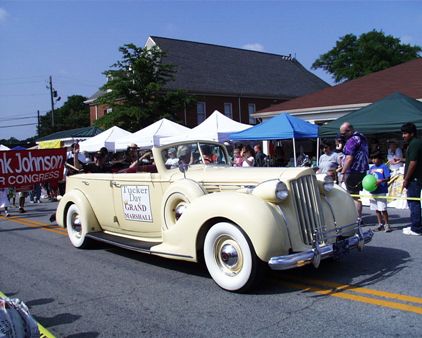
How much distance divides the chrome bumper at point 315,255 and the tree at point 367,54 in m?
45.1

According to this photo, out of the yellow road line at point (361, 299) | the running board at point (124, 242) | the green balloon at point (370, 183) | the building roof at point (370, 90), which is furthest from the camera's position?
the building roof at point (370, 90)

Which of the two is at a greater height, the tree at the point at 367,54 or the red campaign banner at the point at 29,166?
the tree at the point at 367,54

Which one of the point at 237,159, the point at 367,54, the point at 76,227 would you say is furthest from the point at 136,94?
the point at 367,54

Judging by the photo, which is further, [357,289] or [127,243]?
[127,243]

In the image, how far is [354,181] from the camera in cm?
771

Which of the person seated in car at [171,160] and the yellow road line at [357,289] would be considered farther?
the person seated in car at [171,160]

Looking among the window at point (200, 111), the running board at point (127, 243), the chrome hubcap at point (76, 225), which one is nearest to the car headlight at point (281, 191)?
the running board at point (127, 243)

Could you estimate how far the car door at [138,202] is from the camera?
232 inches

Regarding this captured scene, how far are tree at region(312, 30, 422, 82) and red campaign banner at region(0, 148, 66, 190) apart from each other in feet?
135

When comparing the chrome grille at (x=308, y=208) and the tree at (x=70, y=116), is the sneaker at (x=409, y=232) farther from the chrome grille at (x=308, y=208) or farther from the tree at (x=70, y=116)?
the tree at (x=70, y=116)

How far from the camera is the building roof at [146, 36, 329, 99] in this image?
37125 millimetres

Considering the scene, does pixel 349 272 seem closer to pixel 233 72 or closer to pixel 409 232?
pixel 409 232

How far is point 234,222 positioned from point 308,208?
2.91 feet

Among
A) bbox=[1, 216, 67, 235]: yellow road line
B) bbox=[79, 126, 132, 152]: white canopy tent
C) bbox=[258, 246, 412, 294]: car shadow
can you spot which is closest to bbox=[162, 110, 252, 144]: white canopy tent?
bbox=[79, 126, 132, 152]: white canopy tent
